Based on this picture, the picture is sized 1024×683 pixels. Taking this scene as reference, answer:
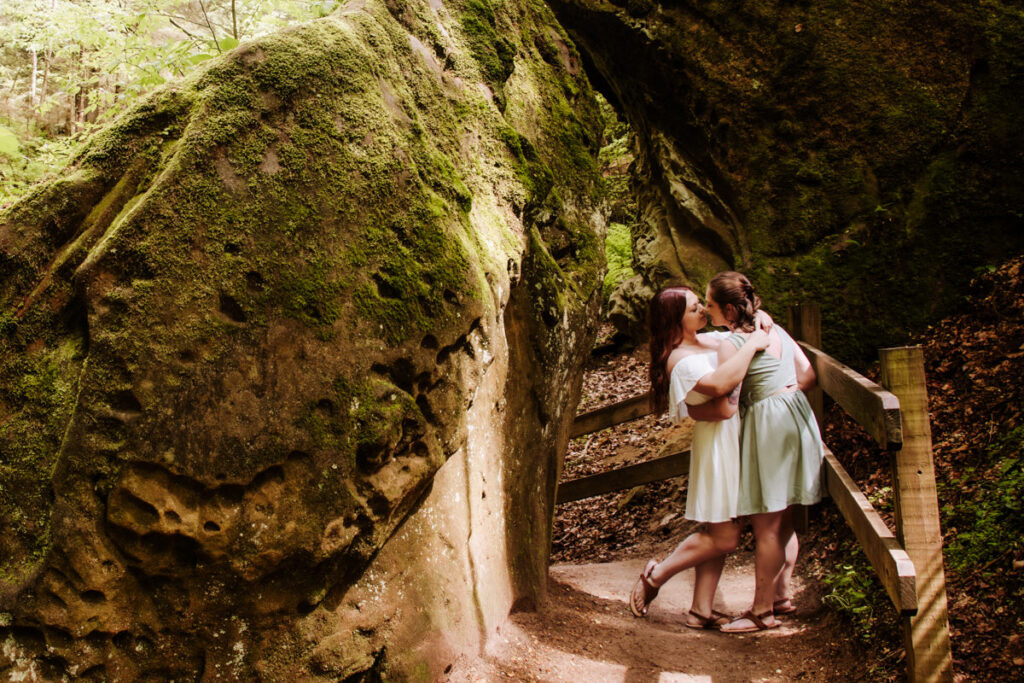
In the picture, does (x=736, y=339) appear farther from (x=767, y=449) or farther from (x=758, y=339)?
(x=767, y=449)

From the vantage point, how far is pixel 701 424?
4.73 metres

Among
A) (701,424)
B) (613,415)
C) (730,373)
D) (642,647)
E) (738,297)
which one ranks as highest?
(738,297)

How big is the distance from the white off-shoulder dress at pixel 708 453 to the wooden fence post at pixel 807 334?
131 cm

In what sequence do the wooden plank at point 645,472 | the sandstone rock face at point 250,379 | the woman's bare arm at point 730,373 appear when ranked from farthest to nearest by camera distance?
the wooden plank at point 645,472 → the woman's bare arm at point 730,373 → the sandstone rock face at point 250,379

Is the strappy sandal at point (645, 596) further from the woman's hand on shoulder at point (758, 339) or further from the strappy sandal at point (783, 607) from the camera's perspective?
the woman's hand on shoulder at point (758, 339)

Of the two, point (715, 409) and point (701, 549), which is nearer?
point (715, 409)

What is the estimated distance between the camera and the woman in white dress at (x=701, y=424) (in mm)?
4523

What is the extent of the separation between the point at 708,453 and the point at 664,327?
87cm

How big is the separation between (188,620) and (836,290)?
5.91 metres

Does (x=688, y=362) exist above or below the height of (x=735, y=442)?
above

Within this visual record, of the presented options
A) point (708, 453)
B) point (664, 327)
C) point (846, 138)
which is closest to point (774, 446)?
point (708, 453)

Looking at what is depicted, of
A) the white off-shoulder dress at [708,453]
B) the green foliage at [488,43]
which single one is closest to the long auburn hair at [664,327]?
the white off-shoulder dress at [708,453]

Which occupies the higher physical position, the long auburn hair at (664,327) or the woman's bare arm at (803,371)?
the long auburn hair at (664,327)

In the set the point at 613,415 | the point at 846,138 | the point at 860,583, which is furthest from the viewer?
the point at 846,138
